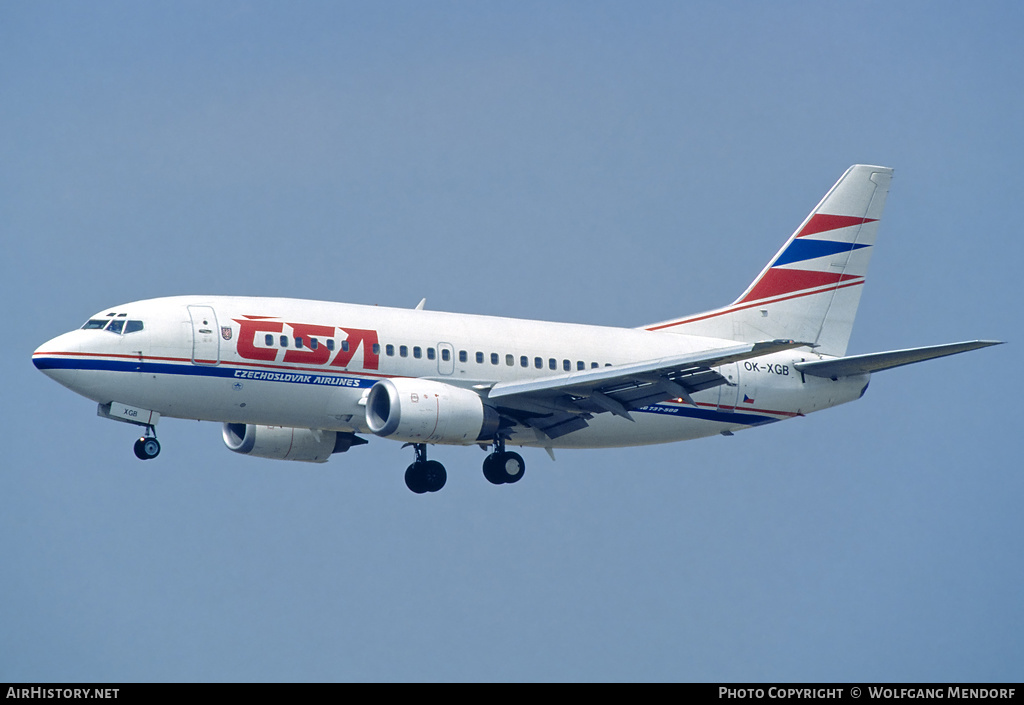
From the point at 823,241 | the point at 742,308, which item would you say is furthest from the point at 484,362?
the point at 823,241

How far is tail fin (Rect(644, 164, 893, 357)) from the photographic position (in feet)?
164

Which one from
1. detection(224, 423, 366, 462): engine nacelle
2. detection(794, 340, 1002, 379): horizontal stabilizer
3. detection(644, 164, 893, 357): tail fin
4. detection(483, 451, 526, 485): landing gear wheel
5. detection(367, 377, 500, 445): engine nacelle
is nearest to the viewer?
Result: detection(794, 340, 1002, 379): horizontal stabilizer

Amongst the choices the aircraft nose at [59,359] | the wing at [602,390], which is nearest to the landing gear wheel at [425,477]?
the wing at [602,390]

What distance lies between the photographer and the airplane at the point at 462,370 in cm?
4025

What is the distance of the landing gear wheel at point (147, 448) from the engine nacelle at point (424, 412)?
18.6 feet

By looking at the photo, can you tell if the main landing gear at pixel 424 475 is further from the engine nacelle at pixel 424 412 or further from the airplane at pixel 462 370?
the engine nacelle at pixel 424 412

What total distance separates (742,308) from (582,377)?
1050 centimetres

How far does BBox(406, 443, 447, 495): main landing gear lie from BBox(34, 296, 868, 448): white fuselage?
2890 millimetres

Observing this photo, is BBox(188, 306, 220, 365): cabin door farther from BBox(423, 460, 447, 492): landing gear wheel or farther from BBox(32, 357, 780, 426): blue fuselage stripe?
BBox(423, 460, 447, 492): landing gear wheel

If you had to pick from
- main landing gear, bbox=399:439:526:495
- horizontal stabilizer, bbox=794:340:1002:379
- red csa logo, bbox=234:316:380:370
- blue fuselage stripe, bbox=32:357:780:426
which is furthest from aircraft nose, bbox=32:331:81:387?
horizontal stabilizer, bbox=794:340:1002:379

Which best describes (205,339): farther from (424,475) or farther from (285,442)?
(424,475)

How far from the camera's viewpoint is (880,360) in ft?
145

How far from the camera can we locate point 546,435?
44.9m

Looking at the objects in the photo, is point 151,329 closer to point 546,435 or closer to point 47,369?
point 47,369
